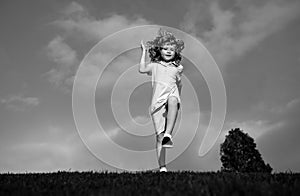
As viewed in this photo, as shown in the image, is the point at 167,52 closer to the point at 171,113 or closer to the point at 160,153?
the point at 171,113

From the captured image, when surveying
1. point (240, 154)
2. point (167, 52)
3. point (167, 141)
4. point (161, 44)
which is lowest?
point (167, 141)

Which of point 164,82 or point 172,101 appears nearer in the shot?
point 172,101

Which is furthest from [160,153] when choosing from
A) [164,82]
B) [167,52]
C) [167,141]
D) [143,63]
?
[167,52]

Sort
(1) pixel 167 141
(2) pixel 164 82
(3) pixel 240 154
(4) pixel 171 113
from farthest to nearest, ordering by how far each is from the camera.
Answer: (3) pixel 240 154 → (2) pixel 164 82 → (4) pixel 171 113 → (1) pixel 167 141

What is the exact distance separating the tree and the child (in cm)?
1587

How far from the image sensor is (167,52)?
11039 mm

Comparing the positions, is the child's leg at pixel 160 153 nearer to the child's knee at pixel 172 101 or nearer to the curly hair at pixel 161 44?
the child's knee at pixel 172 101

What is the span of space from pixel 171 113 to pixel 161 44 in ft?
7.75

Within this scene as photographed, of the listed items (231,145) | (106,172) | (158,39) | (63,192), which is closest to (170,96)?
(158,39)

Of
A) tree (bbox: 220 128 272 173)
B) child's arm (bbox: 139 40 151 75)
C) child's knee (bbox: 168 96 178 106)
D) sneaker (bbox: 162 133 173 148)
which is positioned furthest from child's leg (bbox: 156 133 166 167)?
tree (bbox: 220 128 272 173)

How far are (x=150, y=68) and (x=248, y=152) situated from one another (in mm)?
17187

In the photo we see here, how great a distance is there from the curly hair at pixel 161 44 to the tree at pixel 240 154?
51.7 ft

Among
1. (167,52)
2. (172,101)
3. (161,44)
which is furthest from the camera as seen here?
(161,44)

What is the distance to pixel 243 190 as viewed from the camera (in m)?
4.28
